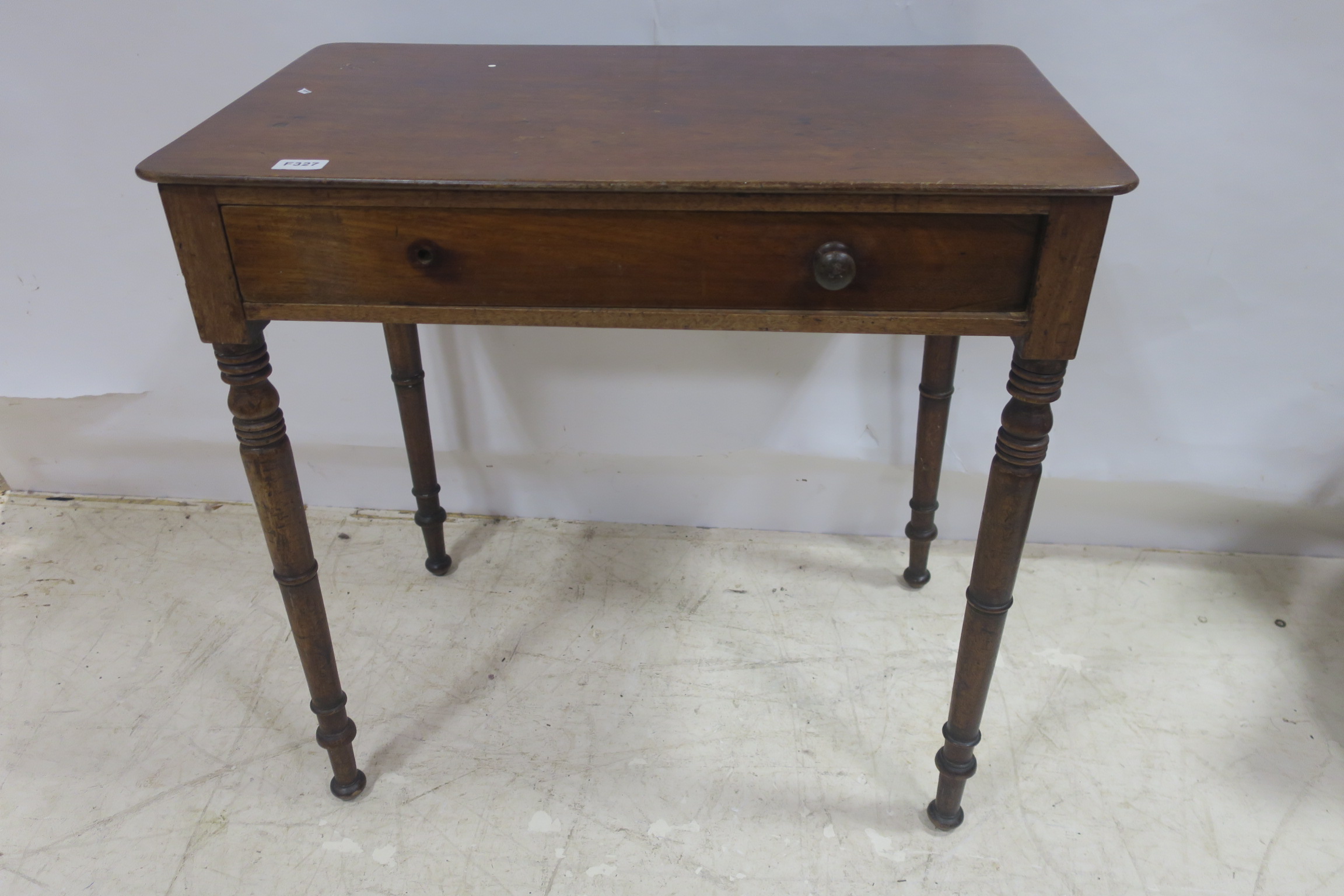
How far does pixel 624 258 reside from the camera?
3.48 feet

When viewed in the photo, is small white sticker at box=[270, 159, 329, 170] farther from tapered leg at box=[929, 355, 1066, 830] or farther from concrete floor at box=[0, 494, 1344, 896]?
concrete floor at box=[0, 494, 1344, 896]

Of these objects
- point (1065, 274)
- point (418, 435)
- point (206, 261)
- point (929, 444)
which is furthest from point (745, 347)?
point (206, 261)

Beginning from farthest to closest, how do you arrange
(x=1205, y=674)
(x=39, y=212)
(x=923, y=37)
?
(x=39, y=212) < (x=1205, y=674) < (x=923, y=37)

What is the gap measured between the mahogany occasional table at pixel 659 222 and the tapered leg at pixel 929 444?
0.49 meters

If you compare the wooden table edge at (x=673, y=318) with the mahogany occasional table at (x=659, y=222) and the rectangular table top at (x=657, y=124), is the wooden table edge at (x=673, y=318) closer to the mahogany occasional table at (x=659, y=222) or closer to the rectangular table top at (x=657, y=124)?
the mahogany occasional table at (x=659, y=222)

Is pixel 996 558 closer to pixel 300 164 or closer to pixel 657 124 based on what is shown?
pixel 657 124

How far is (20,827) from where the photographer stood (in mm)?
1432

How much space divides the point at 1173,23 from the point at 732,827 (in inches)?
53.4

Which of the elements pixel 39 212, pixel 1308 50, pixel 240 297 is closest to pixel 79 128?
pixel 39 212

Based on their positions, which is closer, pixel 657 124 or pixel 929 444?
pixel 657 124

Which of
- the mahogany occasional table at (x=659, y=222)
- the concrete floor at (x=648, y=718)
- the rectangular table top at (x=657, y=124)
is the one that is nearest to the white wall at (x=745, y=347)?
the concrete floor at (x=648, y=718)

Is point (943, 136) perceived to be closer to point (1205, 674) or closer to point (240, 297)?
point (240, 297)

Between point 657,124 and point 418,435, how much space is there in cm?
85

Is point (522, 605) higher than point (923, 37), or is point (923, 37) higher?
point (923, 37)
